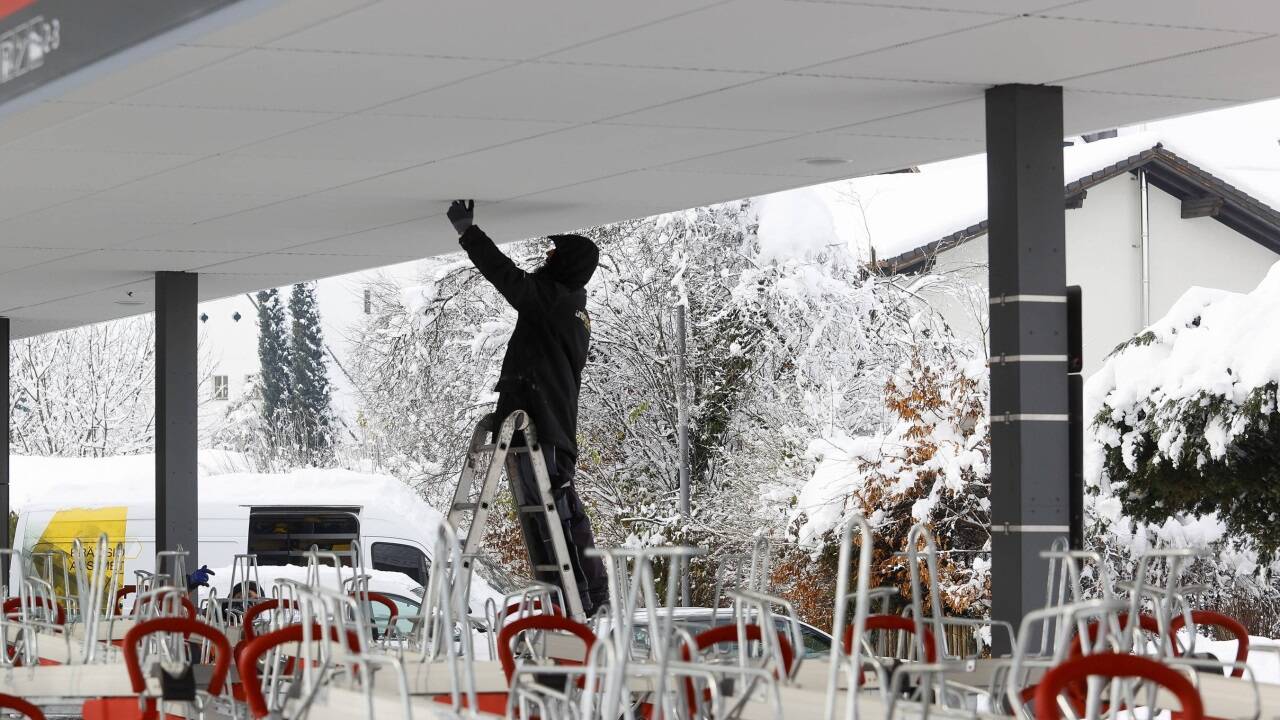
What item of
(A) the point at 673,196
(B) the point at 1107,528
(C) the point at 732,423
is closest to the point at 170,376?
(A) the point at 673,196

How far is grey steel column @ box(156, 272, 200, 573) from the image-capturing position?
1255 centimetres

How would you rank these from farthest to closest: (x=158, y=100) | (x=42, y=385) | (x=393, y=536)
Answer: (x=42, y=385)
(x=393, y=536)
(x=158, y=100)

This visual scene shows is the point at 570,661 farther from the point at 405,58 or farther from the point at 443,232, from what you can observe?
the point at 443,232

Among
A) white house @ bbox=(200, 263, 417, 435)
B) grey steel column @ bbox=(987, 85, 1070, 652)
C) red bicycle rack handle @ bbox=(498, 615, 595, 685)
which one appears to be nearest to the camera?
red bicycle rack handle @ bbox=(498, 615, 595, 685)

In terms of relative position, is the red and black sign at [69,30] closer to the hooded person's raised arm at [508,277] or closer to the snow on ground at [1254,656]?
the hooded person's raised arm at [508,277]

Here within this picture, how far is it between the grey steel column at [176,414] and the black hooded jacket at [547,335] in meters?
4.39

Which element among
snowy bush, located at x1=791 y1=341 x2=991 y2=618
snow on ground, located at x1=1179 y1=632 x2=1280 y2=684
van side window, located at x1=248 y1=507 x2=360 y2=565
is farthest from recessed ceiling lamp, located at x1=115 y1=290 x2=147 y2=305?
snow on ground, located at x1=1179 y1=632 x2=1280 y2=684

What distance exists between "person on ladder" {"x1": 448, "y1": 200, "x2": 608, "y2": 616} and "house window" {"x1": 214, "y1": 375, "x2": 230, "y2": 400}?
134 feet

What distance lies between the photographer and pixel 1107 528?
633 inches

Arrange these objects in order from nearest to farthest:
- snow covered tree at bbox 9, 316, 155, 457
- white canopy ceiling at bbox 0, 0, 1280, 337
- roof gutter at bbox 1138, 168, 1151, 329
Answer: white canopy ceiling at bbox 0, 0, 1280, 337 → roof gutter at bbox 1138, 168, 1151, 329 → snow covered tree at bbox 9, 316, 155, 457

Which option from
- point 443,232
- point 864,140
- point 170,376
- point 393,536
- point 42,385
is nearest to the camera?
point 864,140

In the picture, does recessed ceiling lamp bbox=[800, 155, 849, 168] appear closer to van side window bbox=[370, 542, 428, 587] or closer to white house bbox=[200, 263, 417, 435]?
van side window bbox=[370, 542, 428, 587]

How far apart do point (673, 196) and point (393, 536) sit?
1214 cm

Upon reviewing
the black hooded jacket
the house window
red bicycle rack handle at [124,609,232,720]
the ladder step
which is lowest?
red bicycle rack handle at [124,609,232,720]
